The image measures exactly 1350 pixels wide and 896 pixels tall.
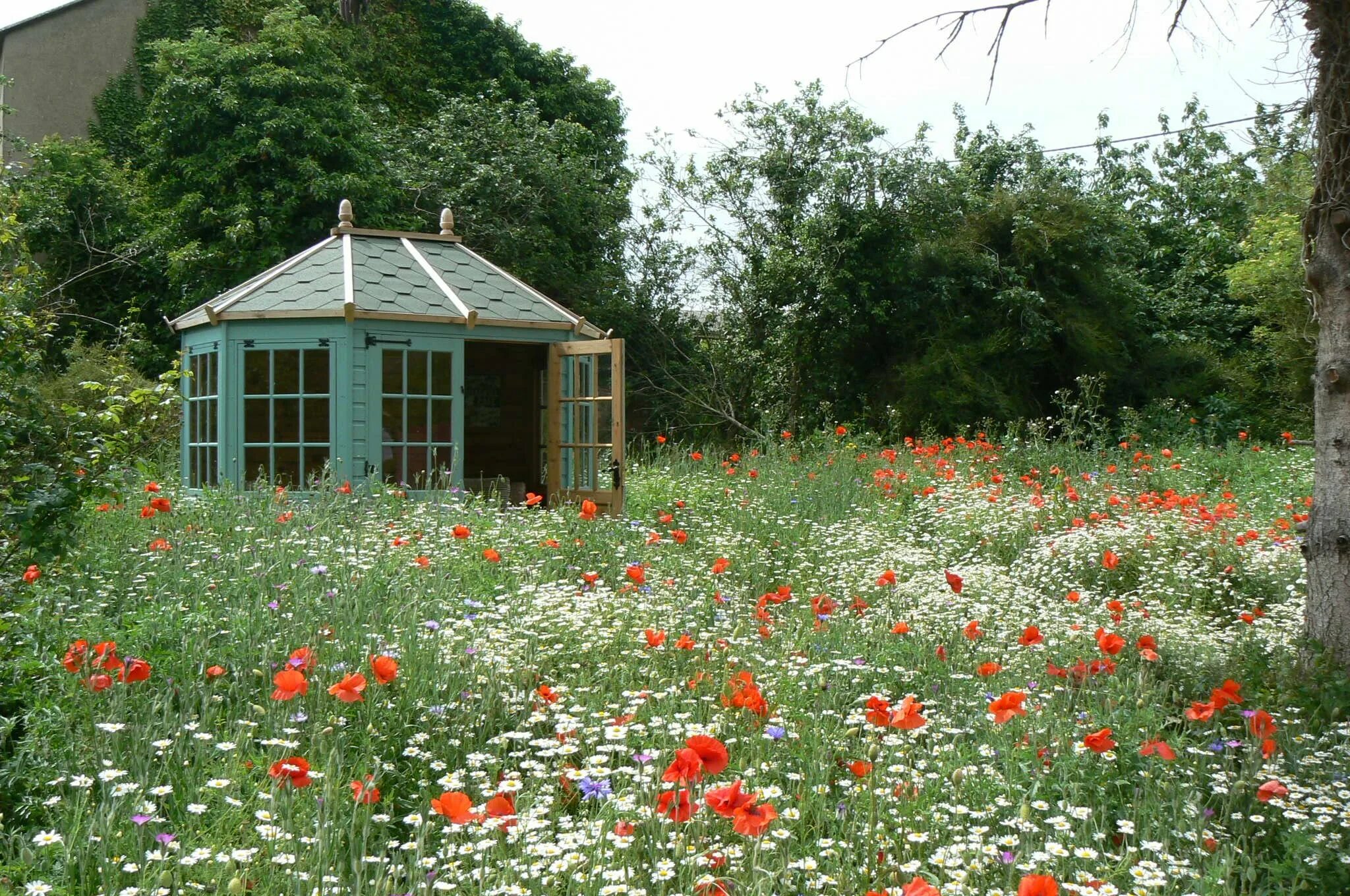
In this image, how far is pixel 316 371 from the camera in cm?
912

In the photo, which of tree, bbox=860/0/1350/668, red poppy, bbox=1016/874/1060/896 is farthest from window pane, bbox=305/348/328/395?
red poppy, bbox=1016/874/1060/896

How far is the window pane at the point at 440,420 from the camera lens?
932cm

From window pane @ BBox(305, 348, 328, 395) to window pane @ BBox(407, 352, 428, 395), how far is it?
0.67m

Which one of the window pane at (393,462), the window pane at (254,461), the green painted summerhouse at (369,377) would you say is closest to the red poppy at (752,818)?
the green painted summerhouse at (369,377)

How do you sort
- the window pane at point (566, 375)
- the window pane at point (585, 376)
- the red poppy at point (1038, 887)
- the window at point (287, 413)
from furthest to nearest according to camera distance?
1. the window pane at point (566, 375)
2. the window pane at point (585, 376)
3. the window at point (287, 413)
4. the red poppy at point (1038, 887)

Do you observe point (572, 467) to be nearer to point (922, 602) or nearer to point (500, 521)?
point (500, 521)

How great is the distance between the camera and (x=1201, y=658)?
423cm

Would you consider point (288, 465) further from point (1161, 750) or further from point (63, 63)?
point (63, 63)

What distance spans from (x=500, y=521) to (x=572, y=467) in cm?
319

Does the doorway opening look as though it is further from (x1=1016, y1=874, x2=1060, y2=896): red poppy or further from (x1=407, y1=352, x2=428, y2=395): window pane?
(x1=1016, y1=874, x2=1060, y2=896): red poppy

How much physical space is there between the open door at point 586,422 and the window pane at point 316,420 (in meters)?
1.95

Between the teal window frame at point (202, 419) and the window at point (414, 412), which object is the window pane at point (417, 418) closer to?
the window at point (414, 412)

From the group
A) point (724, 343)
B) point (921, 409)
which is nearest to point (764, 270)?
point (724, 343)

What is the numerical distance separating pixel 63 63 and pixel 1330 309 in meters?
19.6
